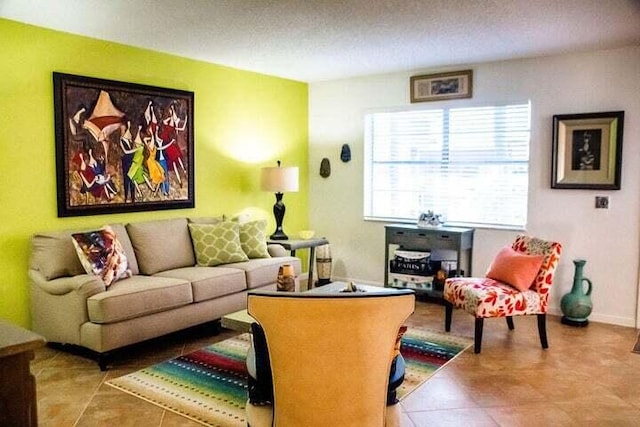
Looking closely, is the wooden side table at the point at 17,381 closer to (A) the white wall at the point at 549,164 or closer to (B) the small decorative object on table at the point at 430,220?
(B) the small decorative object on table at the point at 430,220

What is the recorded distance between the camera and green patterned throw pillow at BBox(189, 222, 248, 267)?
188 inches

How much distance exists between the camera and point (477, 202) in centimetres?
552

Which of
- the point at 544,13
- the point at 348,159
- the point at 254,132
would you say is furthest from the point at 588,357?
the point at 254,132

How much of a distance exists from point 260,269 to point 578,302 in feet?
9.09

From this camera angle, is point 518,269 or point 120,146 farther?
point 120,146

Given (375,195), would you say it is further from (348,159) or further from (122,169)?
(122,169)

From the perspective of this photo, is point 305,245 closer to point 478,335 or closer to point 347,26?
point 478,335

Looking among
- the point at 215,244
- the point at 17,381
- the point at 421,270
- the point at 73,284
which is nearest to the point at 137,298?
the point at 73,284

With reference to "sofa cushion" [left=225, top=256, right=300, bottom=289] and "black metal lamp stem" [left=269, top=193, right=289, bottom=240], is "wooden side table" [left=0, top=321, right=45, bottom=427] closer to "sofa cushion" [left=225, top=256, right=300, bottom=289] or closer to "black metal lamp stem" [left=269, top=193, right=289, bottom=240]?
"sofa cushion" [left=225, top=256, right=300, bottom=289]

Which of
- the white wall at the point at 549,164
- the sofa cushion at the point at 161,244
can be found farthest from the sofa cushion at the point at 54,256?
the white wall at the point at 549,164

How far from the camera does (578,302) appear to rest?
4.67 metres

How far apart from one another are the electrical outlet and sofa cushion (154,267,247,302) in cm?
321

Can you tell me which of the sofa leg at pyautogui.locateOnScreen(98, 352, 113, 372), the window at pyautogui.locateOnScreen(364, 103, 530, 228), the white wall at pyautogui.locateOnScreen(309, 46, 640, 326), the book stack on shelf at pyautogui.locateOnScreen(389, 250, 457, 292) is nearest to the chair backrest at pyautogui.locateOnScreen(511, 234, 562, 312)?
the white wall at pyautogui.locateOnScreen(309, 46, 640, 326)

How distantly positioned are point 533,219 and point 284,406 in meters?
3.84
